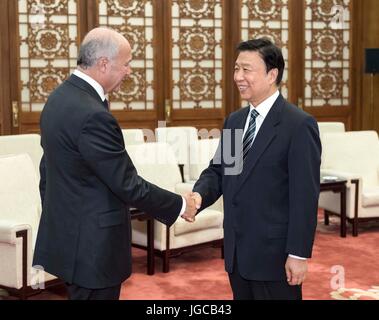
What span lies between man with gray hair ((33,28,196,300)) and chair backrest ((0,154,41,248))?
7.45 feet

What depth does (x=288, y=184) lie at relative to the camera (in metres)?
2.50

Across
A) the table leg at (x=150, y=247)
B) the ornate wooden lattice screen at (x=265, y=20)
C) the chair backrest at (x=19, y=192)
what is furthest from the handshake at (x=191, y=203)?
the ornate wooden lattice screen at (x=265, y=20)

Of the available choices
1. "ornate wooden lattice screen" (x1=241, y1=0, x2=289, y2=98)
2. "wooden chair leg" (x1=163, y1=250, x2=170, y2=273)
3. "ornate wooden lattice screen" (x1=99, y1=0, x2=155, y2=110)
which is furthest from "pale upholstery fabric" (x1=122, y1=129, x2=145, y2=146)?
"ornate wooden lattice screen" (x1=241, y1=0, x2=289, y2=98)

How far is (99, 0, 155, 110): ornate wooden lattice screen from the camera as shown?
8.48 meters

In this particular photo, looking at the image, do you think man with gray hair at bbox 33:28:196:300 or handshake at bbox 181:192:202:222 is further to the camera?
handshake at bbox 181:192:202:222

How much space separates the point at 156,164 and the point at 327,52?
4.66 metres

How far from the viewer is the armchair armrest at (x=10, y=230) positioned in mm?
4191

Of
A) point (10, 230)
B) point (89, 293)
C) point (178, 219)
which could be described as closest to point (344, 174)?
point (178, 219)

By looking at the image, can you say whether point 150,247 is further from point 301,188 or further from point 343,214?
point 301,188

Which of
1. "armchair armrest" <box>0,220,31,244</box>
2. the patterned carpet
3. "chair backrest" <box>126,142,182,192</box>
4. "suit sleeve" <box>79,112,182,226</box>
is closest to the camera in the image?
"suit sleeve" <box>79,112,182,226</box>

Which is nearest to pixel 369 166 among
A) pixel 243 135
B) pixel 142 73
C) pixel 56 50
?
pixel 142 73

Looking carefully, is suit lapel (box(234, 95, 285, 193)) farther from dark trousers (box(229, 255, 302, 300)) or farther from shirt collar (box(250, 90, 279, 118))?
dark trousers (box(229, 255, 302, 300))

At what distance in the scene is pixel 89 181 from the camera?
2.46m

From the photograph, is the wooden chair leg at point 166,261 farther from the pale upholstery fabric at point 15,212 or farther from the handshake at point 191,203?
the handshake at point 191,203
